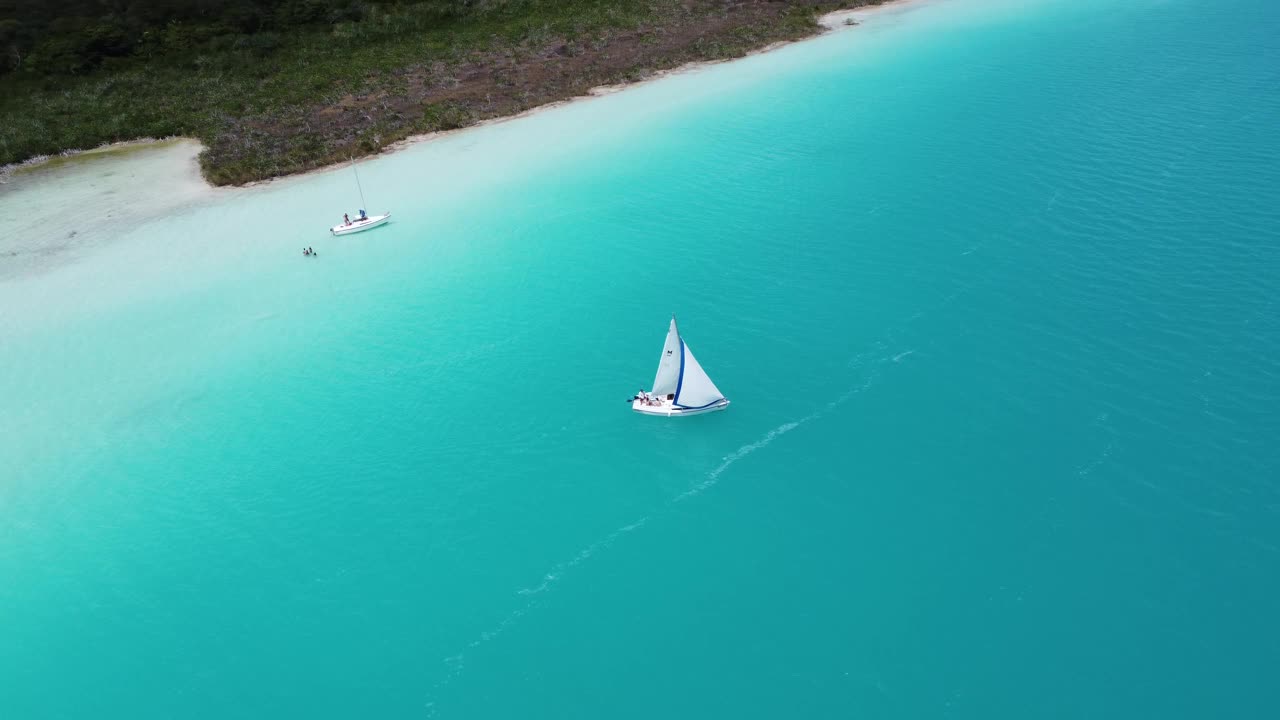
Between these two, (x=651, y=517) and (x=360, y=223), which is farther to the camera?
(x=360, y=223)

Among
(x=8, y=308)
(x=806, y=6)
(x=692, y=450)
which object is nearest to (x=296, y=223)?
(x=8, y=308)

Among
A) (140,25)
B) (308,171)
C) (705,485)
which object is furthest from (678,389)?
(140,25)

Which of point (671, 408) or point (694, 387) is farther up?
point (694, 387)

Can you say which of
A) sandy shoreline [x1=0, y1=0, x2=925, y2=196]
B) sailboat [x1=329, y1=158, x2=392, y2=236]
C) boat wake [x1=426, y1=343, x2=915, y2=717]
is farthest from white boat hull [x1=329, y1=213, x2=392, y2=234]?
boat wake [x1=426, y1=343, x2=915, y2=717]

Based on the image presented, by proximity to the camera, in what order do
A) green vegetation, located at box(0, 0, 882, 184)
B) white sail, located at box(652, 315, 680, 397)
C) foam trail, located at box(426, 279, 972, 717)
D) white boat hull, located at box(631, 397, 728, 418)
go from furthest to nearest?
1. green vegetation, located at box(0, 0, 882, 184)
2. white boat hull, located at box(631, 397, 728, 418)
3. white sail, located at box(652, 315, 680, 397)
4. foam trail, located at box(426, 279, 972, 717)

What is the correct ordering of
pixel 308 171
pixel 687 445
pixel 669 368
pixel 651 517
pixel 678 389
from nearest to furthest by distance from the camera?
pixel 651 517, pixel 687 445, pixel 669 368, pixel 678 389, pixel 308 171

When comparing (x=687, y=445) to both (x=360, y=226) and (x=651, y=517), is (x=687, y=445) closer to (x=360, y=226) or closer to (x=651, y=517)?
(x=651, y=517)

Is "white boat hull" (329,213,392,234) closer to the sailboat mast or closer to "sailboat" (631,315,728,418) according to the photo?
the sailboat mast
